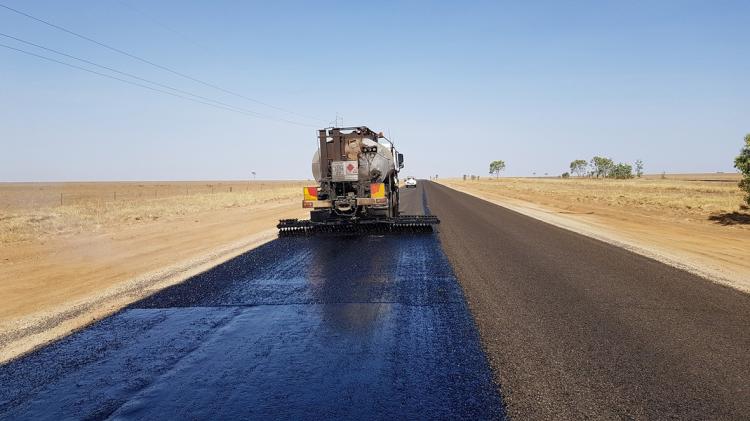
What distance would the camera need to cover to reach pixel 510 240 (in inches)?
499

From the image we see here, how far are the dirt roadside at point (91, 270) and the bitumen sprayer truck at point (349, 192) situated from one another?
1692 mm

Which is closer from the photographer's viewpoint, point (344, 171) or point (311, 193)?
point (344, 171)

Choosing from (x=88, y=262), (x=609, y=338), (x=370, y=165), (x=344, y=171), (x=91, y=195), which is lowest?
(x=609, y=338)

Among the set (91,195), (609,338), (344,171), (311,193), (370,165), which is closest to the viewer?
(609,338)

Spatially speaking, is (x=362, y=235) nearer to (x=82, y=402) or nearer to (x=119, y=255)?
(x=119, y=255)

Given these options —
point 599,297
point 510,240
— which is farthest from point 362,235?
point 599,297

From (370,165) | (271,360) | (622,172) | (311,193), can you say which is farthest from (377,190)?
(622,172)

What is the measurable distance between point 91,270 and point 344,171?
699 centimetres

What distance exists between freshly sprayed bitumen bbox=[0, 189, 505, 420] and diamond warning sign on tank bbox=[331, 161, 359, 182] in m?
6.66

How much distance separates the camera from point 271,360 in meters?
4.27

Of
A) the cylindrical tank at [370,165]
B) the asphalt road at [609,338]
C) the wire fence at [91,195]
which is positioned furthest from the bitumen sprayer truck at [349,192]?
the wire fence at [91,195]

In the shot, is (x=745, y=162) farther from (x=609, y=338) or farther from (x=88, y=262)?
(x=88, y=262)

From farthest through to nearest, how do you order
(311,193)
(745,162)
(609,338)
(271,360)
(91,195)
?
(91,195)
(745,162)
(311,193)
(609,338)
(271,360)

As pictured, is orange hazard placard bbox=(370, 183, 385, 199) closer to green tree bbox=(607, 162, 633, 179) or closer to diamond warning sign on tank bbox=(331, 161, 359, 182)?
diamond warning sign on tank bbox=(331, 161, 359, 182)
